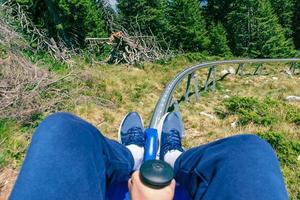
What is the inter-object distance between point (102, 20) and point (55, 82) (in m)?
18.9

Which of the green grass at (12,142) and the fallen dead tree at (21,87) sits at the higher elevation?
the fallen dead tree at (21,87)

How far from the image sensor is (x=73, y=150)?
76.8 inches

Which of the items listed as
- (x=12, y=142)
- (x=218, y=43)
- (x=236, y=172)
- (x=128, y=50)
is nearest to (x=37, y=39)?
(x=128, y=50)

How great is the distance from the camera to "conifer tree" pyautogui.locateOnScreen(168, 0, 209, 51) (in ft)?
111

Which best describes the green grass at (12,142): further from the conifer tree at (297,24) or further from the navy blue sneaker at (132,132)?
the conifer tree at (297,24)

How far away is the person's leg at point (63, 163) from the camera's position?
1.72 m

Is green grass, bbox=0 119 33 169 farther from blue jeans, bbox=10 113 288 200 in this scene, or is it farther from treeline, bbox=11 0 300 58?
treeline, bbox=11 0 300 58

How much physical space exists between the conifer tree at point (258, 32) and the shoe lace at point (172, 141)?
35.8m

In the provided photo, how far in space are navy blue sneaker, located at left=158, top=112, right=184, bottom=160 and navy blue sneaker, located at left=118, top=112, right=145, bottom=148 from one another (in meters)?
0.18

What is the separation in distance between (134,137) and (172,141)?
13.2 inches

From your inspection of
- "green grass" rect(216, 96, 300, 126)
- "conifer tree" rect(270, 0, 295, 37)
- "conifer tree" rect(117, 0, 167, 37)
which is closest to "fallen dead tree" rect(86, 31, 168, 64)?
"green grass" rect(216, 96, 300, 126)

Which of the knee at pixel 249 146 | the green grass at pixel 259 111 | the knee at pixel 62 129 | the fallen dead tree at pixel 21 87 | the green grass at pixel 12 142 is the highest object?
the knee at pixel 62 129

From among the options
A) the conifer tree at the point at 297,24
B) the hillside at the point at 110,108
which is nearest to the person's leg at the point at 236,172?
the hillside at the point at 110,108

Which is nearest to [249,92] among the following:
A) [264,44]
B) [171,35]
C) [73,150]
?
[73,150]
